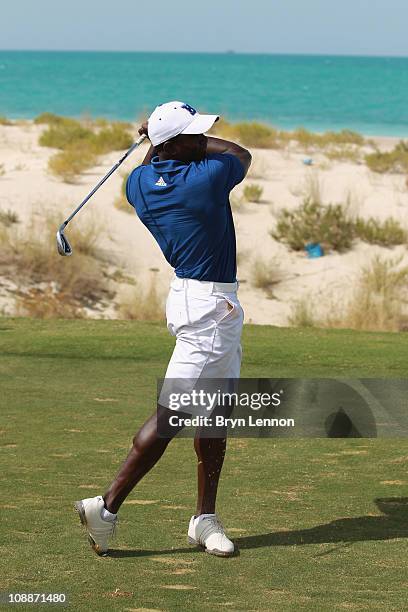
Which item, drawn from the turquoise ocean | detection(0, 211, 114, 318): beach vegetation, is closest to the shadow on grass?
detection(0, 211, 114, 318): beach vegetation

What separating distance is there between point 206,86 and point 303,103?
60.2ft

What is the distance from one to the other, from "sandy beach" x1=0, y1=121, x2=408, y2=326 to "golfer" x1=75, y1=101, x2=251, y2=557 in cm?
1151

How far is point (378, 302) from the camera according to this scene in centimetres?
1739

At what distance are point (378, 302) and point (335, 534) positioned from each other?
11887mm

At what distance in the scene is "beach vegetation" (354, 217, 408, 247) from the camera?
75.2 ft

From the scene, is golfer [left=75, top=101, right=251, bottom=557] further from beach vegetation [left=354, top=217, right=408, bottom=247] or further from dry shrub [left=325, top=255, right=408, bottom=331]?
beach vegetation [left=354, top=217, right=408, bottom=247]

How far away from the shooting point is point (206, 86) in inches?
4075

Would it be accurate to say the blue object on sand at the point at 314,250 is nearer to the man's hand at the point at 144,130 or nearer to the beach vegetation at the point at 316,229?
the beach vegetation at the point at 316,229

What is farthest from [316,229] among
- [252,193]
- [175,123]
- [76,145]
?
[175,123]

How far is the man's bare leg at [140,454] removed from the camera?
5520mm

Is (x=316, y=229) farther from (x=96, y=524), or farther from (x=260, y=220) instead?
(x=96, y=524)

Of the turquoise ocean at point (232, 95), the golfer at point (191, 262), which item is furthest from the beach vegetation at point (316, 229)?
the turquoise ocean at point (232, 95)

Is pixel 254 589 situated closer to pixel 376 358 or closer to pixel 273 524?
pixel 273 524

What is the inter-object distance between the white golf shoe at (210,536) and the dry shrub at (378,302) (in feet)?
34.0
